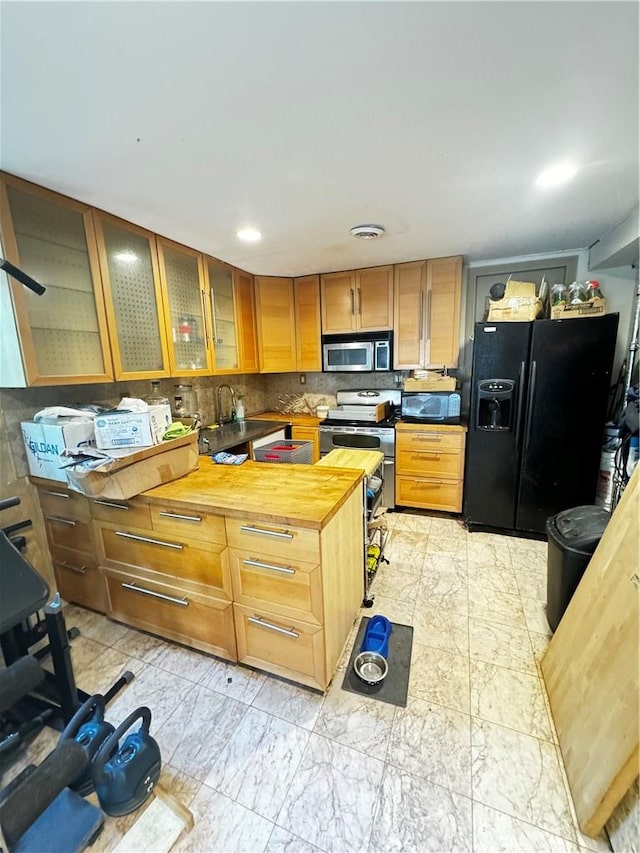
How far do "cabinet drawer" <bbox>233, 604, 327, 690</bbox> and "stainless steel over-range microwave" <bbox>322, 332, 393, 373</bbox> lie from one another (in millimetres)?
2386

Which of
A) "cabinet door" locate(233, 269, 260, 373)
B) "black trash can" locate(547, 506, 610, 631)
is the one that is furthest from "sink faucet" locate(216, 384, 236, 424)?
"black trash can" locate(547, 506, 610, 631)

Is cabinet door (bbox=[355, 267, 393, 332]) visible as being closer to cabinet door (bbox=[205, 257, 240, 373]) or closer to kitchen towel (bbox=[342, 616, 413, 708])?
cabinet door (bbox=[205, 257, 240, 373])

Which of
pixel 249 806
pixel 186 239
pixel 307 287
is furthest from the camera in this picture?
pixel 307 287

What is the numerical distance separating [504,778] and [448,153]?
245 centimetres

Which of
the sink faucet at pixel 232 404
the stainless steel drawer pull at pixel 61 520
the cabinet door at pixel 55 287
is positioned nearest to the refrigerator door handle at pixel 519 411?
A: the sink faucet at pixel 232 404

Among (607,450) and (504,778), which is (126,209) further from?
(607,450)

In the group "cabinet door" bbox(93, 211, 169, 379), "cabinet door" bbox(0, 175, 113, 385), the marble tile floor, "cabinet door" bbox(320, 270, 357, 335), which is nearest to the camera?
the marble tile floor

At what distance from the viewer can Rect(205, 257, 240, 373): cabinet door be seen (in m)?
2.74

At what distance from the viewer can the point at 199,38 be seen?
0.90 meters

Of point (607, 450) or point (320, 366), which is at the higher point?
point (320, 366)

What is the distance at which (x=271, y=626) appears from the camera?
1451mm

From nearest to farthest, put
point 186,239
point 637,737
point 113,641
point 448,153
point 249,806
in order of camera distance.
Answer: point 637,737
point 249,806
point 448,153
point 113,641
point 186,239

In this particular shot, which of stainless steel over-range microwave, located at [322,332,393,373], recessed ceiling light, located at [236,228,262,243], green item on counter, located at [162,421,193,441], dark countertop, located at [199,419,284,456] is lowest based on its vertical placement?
dark countertop, located at [199,419,284,456]

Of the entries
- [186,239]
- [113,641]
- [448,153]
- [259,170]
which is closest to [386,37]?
[448,153]
